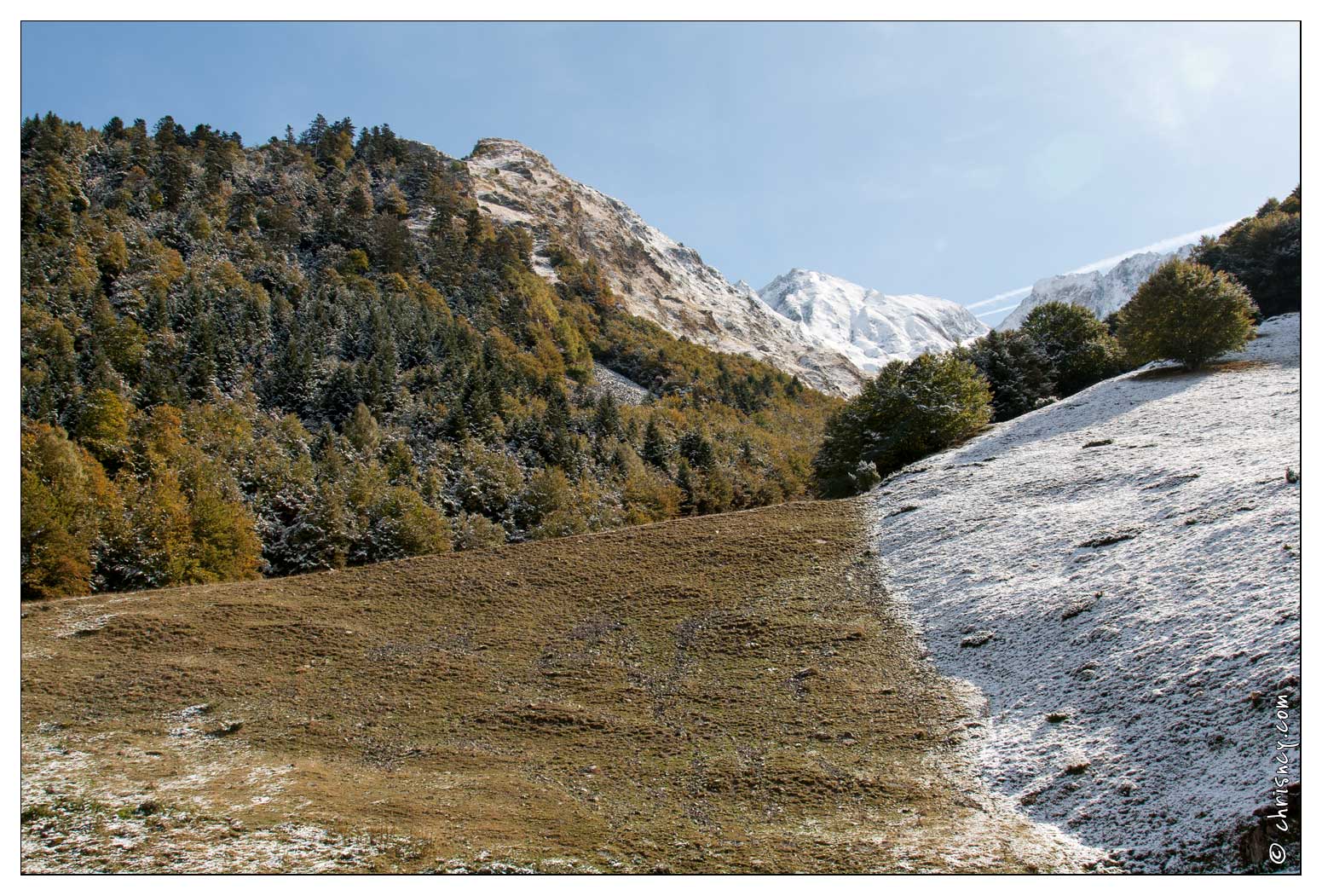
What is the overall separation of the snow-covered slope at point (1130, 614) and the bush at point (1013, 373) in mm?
22809

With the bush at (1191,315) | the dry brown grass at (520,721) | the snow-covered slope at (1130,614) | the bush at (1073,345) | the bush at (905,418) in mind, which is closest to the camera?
the dry brown grass at (520,721)

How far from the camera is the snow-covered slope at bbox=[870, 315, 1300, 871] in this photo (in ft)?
40.2

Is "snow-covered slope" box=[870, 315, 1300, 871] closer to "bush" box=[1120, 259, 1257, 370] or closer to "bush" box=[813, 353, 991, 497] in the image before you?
"bush" box=[813, 353, 991, 497]

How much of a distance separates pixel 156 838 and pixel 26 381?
9135 cm

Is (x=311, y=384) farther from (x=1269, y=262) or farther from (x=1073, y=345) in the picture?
(x=1269, y=262)

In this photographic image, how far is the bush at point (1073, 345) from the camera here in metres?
65.4

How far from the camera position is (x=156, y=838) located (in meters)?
11.7

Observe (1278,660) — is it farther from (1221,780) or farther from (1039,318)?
(1039,318)

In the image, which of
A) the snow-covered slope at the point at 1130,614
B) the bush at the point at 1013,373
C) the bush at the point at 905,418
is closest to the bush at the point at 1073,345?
the bush at the point at 1013,373

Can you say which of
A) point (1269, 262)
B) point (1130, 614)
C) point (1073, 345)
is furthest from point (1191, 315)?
point (1130, 614)

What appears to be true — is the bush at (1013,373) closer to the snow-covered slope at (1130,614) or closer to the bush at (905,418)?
the bush at (905,418)

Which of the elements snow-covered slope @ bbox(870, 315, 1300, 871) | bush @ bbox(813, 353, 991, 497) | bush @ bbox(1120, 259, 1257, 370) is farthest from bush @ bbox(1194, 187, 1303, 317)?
snow-covered slope @ bbox(870, 315, 1300, 871)

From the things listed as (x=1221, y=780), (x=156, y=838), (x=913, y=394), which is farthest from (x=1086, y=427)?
(x=156, y=838)

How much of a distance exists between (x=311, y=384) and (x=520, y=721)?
90.6m
